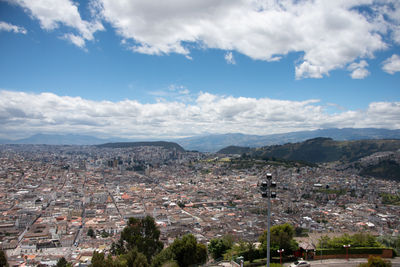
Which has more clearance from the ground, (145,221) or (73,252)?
(145,221)

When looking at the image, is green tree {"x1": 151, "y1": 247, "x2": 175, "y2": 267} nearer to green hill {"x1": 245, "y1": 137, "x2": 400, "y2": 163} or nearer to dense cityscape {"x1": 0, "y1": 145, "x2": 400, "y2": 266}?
dense cityscape {"x1": 0, "y1": 145, "x2": 400, "y2": 266}

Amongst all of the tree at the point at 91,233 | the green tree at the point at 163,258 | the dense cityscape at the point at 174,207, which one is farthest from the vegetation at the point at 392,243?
the tree at the point at 91,233

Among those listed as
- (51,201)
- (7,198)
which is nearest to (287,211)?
(51,201)

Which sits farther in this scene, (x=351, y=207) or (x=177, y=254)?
(x=351, y=207)

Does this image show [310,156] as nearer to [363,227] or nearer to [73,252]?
[363,227]

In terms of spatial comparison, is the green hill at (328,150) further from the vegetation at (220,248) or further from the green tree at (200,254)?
the green tree at (200,254)

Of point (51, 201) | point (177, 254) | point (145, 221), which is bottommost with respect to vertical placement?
point (51, 201)

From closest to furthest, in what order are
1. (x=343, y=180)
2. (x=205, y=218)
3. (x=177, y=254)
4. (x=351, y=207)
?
(x=177, y=254) → (x=205, y=218) → (x=351, y=207) → (x=343, y=180)

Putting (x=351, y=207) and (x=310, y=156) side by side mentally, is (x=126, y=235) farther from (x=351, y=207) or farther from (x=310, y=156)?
(x=310, y=156)

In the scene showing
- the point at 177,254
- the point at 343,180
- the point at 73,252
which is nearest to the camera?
the point at 177,254
